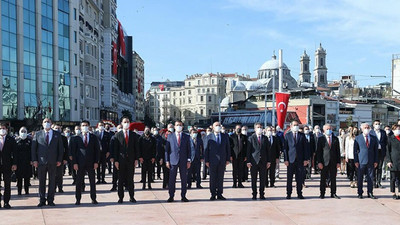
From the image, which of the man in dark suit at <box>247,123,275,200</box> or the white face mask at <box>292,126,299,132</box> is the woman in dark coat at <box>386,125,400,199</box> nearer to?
the white face mask at <box>292,126,299,132</box>

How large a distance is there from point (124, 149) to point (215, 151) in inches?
90.3

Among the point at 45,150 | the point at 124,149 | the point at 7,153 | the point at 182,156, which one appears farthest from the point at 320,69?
the point at 7,153

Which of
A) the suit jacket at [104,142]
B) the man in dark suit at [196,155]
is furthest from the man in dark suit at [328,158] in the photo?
the suit jacket at [104,142]

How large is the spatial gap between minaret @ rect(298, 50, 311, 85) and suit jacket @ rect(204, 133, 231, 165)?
567ft

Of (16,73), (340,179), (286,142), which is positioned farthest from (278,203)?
(16,73)

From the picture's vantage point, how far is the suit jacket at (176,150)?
39.8 feet

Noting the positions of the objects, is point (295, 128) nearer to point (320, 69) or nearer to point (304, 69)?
point (320, 69)

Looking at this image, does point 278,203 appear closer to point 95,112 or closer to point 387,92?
point 95,112

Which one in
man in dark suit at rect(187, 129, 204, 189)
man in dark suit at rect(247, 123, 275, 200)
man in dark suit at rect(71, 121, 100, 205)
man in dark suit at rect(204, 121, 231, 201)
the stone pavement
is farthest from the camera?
man in dark suit at rect(187, 129, 204, 189)

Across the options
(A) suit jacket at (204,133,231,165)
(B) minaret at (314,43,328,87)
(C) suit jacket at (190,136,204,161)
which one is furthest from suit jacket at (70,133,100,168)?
(B) minaret at (314,43,328,87)

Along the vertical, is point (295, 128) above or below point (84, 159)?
above

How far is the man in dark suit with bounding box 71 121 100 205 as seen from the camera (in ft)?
38.8

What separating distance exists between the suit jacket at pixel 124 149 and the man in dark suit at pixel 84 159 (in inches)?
19.3

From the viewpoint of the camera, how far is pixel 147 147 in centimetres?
1636
